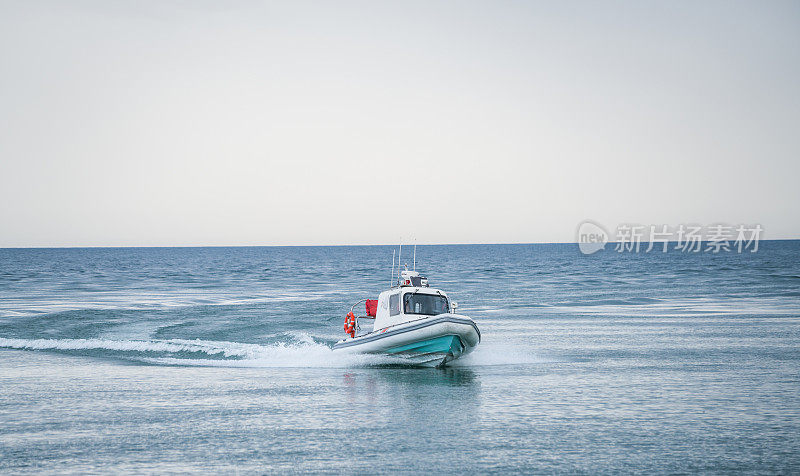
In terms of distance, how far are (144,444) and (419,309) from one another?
35.5 ft

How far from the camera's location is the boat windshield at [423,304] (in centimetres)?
2044

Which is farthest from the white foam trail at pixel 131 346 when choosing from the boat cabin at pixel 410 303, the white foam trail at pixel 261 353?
the boat cabin at pixel 410 303

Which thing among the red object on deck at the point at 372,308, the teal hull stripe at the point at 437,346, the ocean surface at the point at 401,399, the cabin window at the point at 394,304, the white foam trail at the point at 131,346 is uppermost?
the cabin window at the point at 394,304

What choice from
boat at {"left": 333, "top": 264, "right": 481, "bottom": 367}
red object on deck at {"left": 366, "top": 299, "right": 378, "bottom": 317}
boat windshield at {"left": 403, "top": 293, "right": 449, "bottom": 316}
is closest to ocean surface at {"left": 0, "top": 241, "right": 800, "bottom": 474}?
boat at {"left": 333, "top": 264, "right": 481, "bottom": 367}

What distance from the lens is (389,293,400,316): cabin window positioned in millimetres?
20641

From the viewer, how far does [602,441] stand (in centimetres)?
1109

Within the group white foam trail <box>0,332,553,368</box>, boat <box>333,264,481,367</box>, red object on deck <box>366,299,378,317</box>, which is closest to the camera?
boat <box>333,264,481,367</box>

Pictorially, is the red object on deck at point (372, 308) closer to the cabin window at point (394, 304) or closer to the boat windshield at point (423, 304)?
the cabin window at point (394, 304)

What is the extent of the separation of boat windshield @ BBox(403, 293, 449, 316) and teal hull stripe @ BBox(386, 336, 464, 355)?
1.34 m

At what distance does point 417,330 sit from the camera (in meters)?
19.2

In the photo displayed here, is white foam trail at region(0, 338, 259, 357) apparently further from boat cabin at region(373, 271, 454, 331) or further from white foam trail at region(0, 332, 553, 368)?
boat cabin at region(373, 271, 454, 331)

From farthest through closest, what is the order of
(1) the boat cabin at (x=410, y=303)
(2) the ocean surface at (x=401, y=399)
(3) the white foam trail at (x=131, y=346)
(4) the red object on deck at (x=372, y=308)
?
1. (3) the white foam trail at (x=131, y=346)
2. (4) the red object on deck at (x=372, y=308)
3. (1) the boat cabin at (x=410, y=303)
4. (2) the ocean surface at (x=401, y=399)

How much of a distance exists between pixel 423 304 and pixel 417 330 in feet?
5.00

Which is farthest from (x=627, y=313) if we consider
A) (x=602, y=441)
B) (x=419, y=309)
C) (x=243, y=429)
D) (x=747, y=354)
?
(x=243, y=429)
